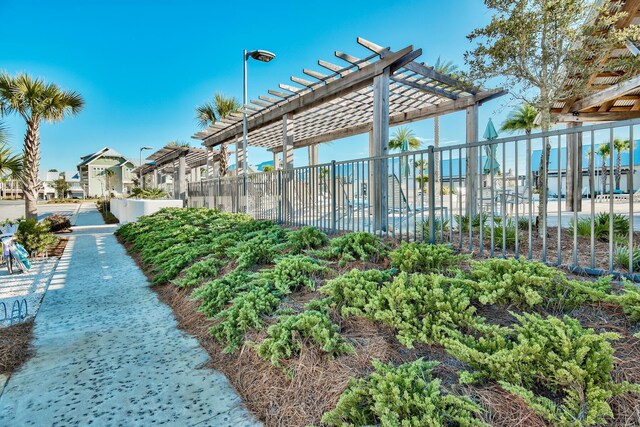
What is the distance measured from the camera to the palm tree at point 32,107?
902 cm

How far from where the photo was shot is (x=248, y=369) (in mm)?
2375

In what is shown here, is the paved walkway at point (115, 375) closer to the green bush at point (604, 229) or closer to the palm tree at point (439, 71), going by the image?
the palm tree at point (439, 71)

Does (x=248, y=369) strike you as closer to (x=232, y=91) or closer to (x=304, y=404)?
(x=304, y=404)

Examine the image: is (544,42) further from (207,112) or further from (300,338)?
(207,112)

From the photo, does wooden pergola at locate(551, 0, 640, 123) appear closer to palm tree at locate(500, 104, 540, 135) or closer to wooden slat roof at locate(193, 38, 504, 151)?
wooden slat roof at locate(193, 38, 504, 151)

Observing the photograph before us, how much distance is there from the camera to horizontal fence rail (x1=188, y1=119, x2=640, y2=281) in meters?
2.88

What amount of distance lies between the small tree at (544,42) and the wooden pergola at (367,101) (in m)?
0.73

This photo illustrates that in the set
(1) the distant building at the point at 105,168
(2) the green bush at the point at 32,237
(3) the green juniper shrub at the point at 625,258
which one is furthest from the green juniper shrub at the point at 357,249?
(1) the distant building at the point at 105,168

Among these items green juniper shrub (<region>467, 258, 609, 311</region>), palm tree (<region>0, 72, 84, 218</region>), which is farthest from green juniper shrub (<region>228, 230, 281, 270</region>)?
palm tree (<region>0, 72, 84, 218</region>)

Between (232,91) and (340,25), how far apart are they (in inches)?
389

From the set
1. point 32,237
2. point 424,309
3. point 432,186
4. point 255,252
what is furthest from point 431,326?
point 32,237

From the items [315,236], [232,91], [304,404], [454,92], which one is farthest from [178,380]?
[232,91]

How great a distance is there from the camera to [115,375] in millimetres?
2371

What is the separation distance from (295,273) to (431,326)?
5.38 feet
